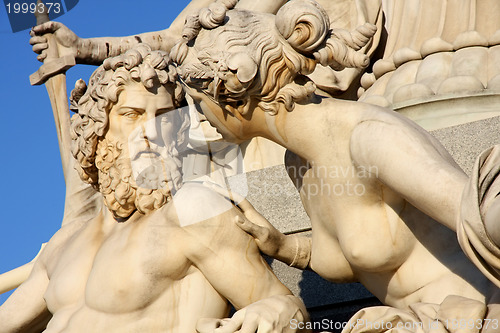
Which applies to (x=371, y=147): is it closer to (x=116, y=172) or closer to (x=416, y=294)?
(x=416, y=294)

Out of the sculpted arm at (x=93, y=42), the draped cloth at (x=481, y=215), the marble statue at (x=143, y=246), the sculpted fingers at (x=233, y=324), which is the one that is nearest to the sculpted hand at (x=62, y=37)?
the sculpted arm at (x=93, y=42)

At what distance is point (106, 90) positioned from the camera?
484cm

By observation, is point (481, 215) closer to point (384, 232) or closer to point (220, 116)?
point (384, 232)

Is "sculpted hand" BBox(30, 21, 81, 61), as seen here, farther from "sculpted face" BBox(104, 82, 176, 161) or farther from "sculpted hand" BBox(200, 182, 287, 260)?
"sculpted hand" BBox(200, 182, 287, 260)

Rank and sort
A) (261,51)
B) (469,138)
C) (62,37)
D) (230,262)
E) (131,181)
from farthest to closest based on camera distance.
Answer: (62,37) → (469,138) → (131,181) → (230,262) → (261,51)

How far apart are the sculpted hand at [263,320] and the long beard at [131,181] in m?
0.83

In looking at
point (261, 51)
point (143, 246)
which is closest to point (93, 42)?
point (143, 246)

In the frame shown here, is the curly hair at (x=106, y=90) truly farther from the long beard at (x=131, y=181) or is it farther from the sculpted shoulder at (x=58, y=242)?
the sculpted shoulder at (x=58, y=242)

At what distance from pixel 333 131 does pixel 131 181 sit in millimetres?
1135

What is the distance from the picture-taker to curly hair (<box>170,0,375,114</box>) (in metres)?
Result: 3.98

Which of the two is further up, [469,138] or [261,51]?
[261,51]

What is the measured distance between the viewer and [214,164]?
626 cm

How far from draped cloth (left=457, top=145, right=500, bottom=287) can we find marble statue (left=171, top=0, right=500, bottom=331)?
0.41 metres

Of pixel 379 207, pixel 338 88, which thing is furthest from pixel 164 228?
pixel 338 88
